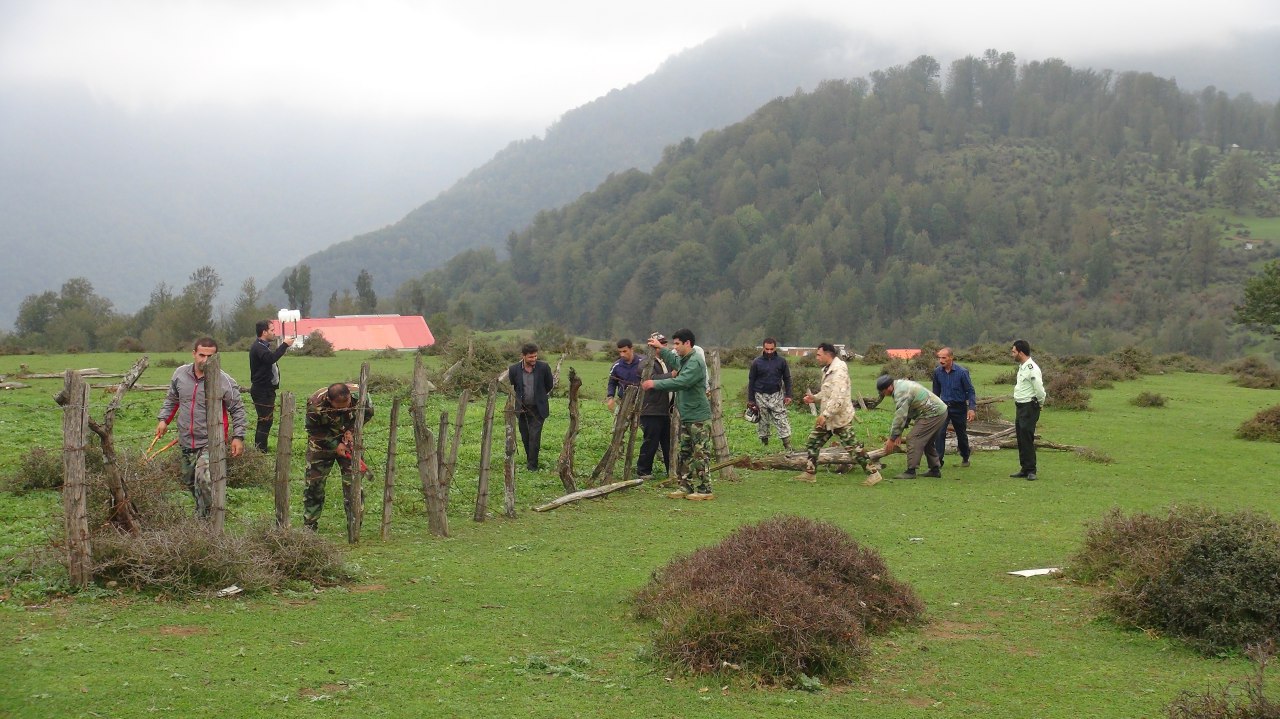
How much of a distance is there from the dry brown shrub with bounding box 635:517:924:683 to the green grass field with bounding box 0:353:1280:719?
194 mm

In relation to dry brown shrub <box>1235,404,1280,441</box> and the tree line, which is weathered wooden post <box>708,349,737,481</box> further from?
the tree line

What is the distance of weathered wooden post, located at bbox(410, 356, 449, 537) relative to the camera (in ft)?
35.5

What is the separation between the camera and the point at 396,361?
135 ft

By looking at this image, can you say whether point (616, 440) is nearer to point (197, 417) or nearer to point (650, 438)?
point (650, 438)

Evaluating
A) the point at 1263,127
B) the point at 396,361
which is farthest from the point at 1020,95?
the point at 396,361

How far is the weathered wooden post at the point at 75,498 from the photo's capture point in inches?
307

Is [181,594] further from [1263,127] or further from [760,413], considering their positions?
[1263,127]

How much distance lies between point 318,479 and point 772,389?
9478 mm

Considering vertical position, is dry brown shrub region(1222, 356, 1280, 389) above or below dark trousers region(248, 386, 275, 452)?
below

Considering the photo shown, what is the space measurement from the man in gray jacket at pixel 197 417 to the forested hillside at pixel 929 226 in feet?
280

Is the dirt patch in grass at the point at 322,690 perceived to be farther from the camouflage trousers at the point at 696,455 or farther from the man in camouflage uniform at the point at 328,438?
the camouflage trousers at the point at 696,455

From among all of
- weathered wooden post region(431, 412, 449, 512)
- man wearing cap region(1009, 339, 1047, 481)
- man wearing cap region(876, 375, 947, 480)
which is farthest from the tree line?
man wearing cap region(1009, 339, 1047, 481)

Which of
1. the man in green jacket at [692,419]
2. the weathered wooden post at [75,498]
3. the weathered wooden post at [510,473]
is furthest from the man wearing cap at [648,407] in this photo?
the weathered wooden post at [75,498]

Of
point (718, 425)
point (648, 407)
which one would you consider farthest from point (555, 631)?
point (718, 425)
